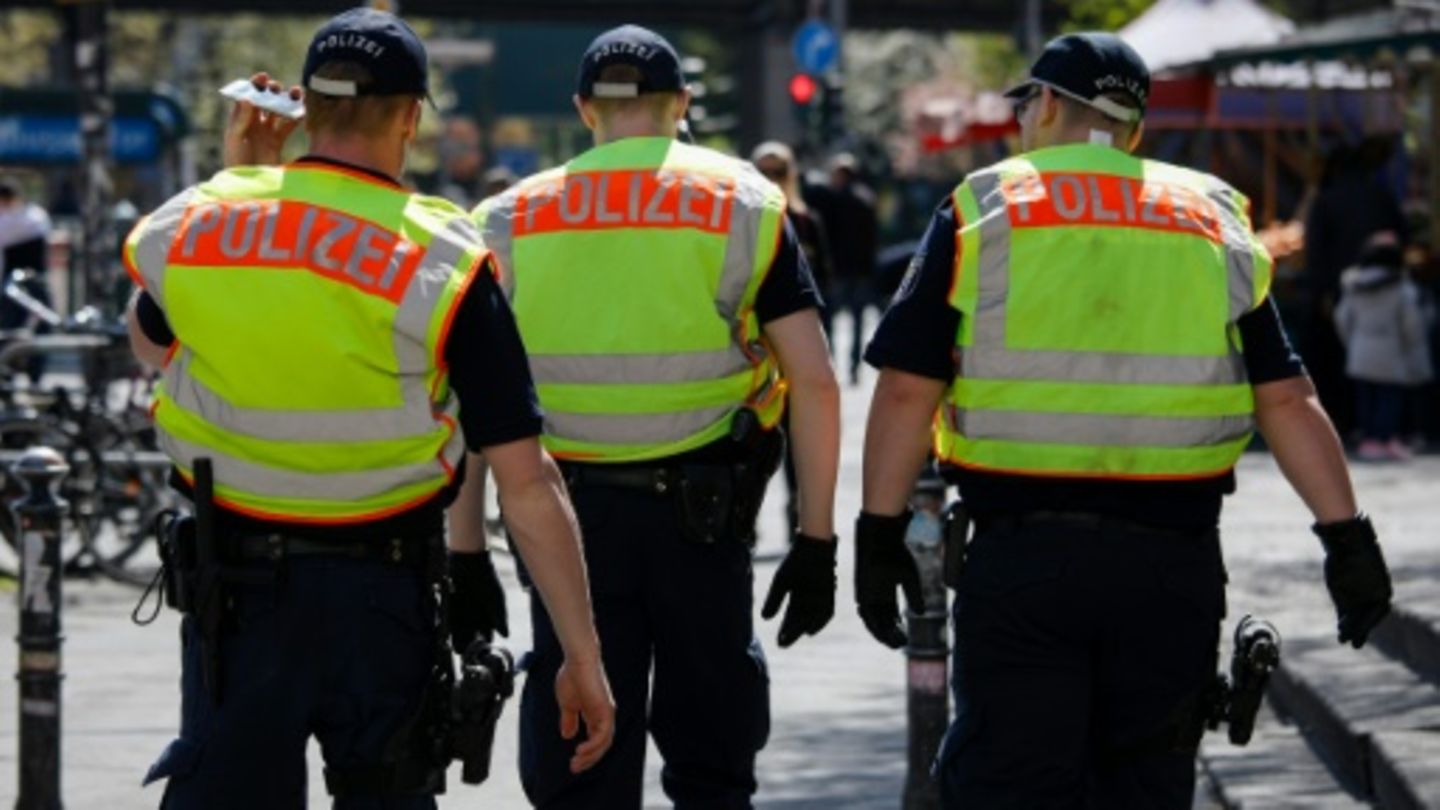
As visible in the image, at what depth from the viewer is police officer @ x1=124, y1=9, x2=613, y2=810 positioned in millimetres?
5645

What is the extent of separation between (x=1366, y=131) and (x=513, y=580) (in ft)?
45.7

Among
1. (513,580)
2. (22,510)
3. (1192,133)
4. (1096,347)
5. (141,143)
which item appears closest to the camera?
(1096,347)

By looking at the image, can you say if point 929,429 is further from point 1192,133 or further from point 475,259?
point 1192,133

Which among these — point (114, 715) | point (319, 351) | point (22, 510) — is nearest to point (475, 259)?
point (319, 351)

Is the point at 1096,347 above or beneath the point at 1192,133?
above

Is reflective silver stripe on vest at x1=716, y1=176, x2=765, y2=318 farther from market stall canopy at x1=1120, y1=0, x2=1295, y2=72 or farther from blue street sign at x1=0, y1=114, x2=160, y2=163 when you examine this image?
blue street sign at x1=0, y1=114, x2=160, y2=163

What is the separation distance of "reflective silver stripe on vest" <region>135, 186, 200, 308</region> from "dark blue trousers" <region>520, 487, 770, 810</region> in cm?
150

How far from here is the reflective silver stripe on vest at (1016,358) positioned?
253 inches

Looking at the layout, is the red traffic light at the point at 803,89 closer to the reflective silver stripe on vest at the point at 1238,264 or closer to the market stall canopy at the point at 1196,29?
the market stall canopy at the point at 1196,29

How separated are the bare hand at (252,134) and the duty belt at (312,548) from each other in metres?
1.15

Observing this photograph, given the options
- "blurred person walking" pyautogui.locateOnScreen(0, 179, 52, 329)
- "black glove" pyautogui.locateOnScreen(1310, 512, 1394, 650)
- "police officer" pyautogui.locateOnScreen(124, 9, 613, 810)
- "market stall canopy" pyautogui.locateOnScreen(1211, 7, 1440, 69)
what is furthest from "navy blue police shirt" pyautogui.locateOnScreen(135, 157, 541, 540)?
"blurred person walking" pyautogui.locateOnScreen(0, 179, 52, 329)

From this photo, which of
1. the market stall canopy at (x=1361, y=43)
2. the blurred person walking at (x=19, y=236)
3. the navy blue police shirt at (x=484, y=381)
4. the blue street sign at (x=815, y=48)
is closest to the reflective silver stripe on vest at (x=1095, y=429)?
the navy blue police shirt at (x=484, y=381)

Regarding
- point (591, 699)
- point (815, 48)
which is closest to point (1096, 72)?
point (591, 699)

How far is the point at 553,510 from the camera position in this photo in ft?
18.8
